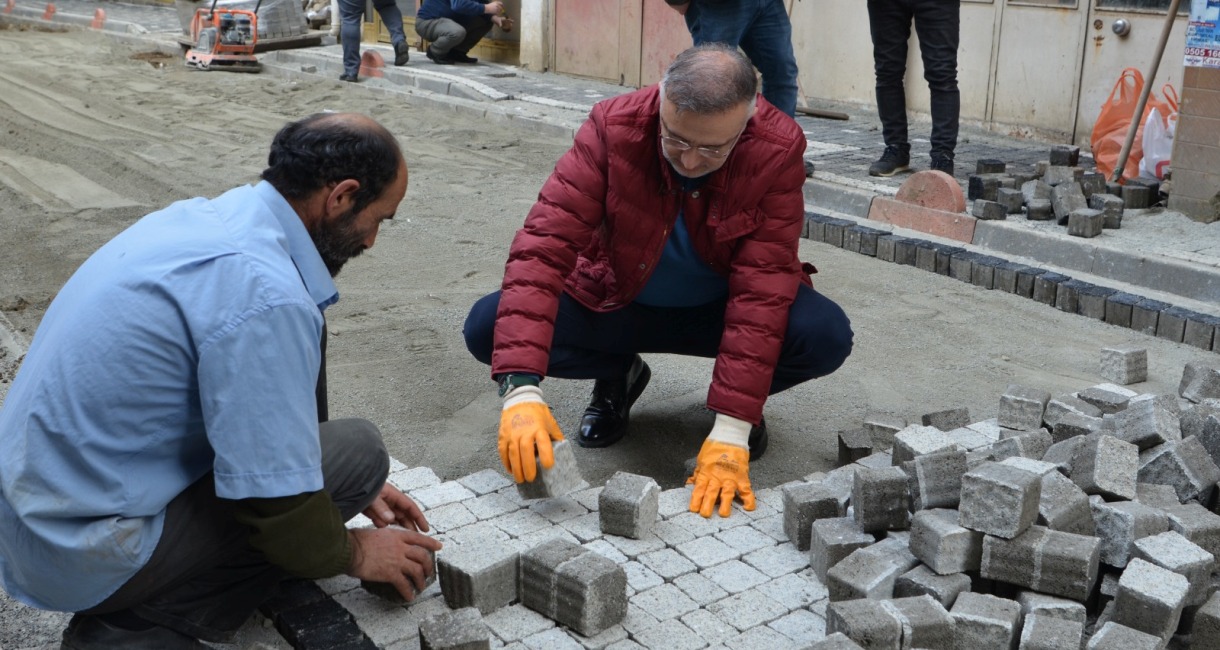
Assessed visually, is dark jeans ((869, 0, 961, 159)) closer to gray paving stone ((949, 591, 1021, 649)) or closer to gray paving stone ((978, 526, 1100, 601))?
gray paving stone ((978, 526, 1100, 601))

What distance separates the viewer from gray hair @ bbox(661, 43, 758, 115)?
334cm

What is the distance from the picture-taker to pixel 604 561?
2.96 metres

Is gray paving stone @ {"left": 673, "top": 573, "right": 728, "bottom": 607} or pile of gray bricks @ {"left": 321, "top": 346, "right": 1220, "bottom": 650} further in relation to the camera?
gray paving stone @ {"left": 673, "top": 573, "right": 728, "bottom": 607}

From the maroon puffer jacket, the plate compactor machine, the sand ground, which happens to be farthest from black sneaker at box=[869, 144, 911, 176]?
the plate compactor machine

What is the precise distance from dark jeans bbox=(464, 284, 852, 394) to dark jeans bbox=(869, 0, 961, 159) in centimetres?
396

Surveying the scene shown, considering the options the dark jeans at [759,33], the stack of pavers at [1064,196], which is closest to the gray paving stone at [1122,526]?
the stack of pavers at [1064,196]

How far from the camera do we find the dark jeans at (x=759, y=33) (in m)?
7.22

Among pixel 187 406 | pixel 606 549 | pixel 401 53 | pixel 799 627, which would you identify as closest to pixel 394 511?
pixel 606 549

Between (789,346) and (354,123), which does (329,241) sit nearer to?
(354,123)

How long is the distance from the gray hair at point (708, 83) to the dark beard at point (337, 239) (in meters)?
1.13

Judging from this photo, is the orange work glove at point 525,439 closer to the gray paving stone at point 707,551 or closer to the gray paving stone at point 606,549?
the gray paving stone at point 606,549

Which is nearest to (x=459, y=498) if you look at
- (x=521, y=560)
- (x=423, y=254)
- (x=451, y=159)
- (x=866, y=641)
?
(x=521, y=560)

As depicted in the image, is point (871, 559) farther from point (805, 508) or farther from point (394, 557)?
point (394, 557)

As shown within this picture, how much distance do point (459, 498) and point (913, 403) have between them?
213cm
